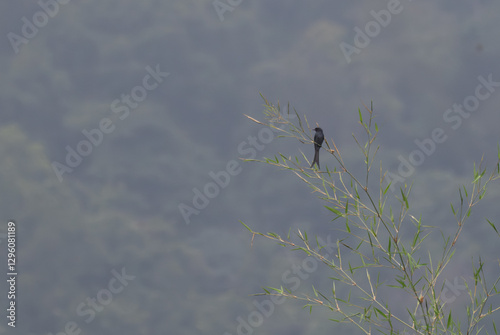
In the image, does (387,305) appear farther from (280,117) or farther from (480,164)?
(280,117)

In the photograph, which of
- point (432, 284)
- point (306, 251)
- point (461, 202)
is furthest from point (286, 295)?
point (461, 202)

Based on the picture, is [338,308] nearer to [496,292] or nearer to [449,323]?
[449,323]

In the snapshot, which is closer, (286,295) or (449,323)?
(449,323)

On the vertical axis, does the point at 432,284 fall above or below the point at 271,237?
above

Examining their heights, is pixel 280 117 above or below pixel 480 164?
below

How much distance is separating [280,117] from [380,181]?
106 cm

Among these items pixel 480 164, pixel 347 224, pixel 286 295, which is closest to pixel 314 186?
pixel 347 224

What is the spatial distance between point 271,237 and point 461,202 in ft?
5.57

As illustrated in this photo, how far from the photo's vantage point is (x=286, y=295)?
229 inches

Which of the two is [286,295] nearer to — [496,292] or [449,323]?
[449,323]

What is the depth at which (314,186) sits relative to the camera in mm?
5836

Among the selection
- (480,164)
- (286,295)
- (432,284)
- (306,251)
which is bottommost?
(286,295)

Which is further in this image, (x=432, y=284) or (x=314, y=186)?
(x=314, y=186)

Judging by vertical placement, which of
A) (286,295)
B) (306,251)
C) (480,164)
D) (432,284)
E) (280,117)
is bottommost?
(286,295)
